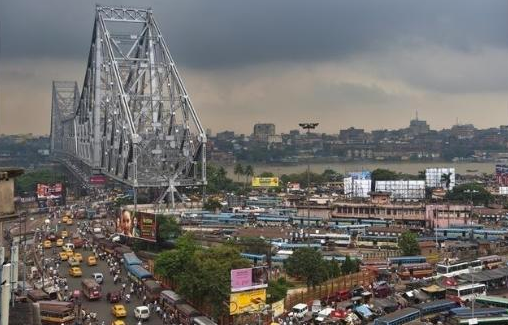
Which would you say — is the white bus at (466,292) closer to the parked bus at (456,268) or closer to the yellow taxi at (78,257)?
the parked bus at (456,268)

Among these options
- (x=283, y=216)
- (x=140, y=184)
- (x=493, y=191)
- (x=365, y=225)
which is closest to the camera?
(x=365, y=225)

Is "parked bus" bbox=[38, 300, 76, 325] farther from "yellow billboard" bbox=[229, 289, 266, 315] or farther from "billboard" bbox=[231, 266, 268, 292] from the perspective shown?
"billboard" bbox=[231, 266, 268, 292]

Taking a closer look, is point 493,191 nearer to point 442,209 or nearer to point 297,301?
point 442,209

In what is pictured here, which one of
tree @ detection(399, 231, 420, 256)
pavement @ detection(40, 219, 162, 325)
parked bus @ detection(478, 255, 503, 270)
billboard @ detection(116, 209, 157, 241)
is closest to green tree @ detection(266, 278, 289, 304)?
pavement @ detection(40, 219, 162, 325)

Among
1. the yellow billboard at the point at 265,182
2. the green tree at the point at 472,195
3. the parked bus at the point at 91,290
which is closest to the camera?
the parked bus at the point at 91,290

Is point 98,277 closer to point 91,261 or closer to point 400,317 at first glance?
point 91,261

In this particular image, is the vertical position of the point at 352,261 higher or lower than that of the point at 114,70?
lower

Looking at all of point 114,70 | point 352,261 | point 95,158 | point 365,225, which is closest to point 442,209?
point 365,225

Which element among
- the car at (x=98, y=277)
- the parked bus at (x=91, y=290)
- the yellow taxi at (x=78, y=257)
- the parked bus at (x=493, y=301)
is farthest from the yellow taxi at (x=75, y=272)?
the parked bus at (x=493, y=301)
